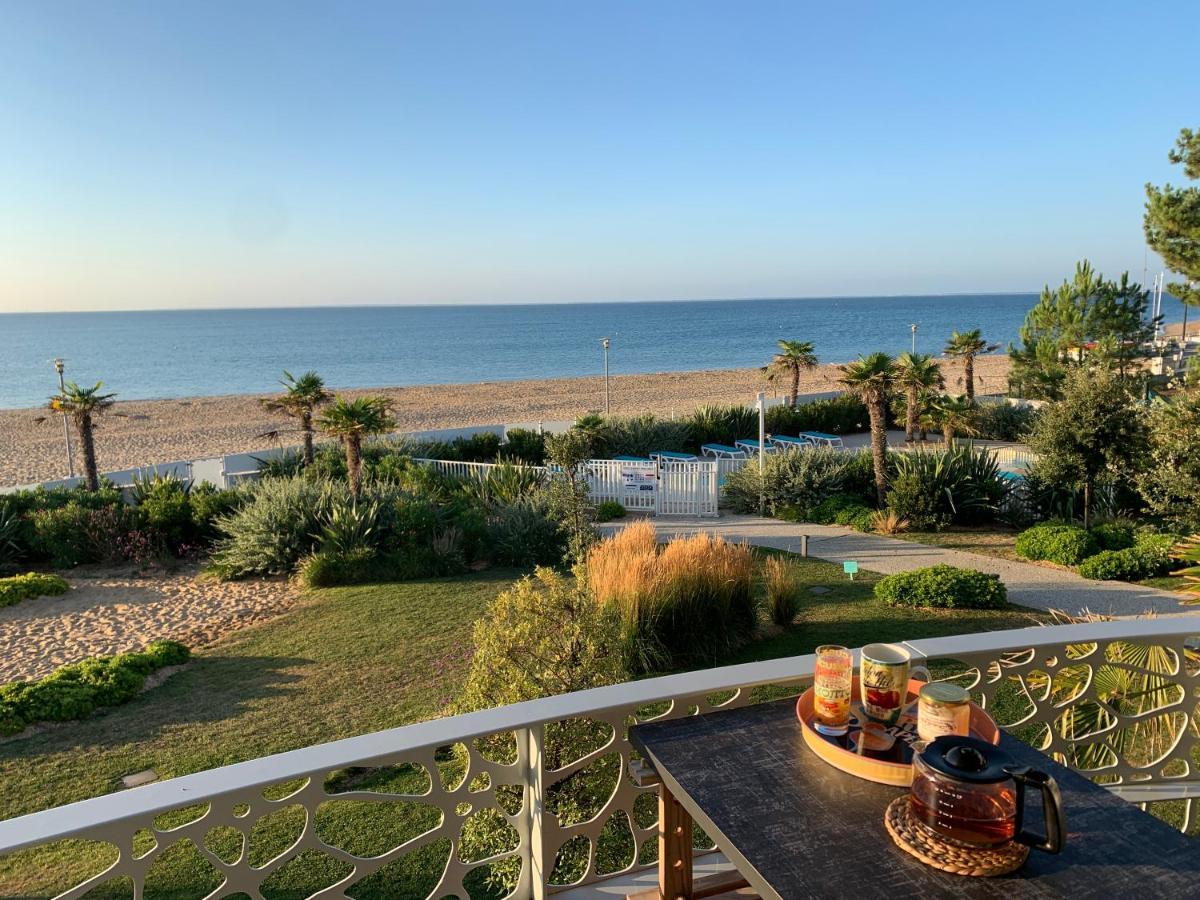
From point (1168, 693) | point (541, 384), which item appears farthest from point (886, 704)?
point (541, 384)

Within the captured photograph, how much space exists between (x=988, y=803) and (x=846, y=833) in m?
0.31

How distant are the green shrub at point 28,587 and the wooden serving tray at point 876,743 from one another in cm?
1240

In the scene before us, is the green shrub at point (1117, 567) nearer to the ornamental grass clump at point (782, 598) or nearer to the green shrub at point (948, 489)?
Answer: the green shrub at point (948, 489)

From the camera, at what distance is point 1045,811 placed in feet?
5.72

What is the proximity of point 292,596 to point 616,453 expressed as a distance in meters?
10.9

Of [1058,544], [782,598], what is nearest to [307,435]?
[782,598]

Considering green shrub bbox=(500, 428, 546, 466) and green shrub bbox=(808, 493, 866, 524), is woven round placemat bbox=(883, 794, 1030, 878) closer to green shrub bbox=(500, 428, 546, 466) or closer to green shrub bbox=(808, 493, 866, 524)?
green shrub bbox=(808, 493, 866, 524)

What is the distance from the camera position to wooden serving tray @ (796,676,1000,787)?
204 cm

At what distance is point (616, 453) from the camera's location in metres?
21.0

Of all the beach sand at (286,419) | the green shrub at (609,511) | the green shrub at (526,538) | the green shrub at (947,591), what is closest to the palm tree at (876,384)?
the green shrub at (609,511)

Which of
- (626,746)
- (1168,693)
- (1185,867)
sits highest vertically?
(1185,867)

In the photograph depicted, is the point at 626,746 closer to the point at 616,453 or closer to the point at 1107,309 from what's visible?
the point at 616,453

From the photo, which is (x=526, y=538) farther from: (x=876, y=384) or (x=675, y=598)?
(x=876, y=384)

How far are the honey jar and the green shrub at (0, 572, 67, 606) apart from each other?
41.9 ft
